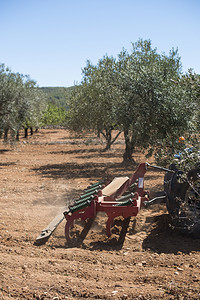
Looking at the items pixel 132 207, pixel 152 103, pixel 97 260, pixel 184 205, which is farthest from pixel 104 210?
pixel 152 103

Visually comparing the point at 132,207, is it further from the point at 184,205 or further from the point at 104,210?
the point at 184,205

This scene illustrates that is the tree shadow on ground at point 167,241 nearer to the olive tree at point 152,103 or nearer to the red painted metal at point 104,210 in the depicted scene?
the red painted metal at point 104,210

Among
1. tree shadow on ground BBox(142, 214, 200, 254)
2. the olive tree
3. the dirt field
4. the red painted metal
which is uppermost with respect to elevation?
the olive tree

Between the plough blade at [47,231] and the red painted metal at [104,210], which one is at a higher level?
the red painted metal at [104,210]

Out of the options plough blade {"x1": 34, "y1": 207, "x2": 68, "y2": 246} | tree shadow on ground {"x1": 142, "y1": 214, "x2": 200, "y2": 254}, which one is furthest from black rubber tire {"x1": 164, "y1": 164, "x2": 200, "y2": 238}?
plough blade {"x1": 34, "y1": 207, "x2": 68, "y2": 246}

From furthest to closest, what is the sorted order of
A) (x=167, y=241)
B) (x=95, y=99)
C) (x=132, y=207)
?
(x=95, y=99) → (x=167, y=241) → (x=132, y=207)

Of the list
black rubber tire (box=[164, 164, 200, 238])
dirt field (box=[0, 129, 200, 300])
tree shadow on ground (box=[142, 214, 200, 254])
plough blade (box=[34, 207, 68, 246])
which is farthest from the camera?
plough blade (box=[34, 207, 68, 246])

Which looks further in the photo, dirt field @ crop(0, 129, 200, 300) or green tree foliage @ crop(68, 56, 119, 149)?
green tree foliage @ crop(68, 56, 119, 149)

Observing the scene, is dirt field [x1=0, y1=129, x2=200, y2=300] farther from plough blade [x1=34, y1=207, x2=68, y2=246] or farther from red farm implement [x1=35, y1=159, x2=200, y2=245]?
red farm implement [x1=35, y1=159, x2=200, y2=245]

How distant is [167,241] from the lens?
19.2ft

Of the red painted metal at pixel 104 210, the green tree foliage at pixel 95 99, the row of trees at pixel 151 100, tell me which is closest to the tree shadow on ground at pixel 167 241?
the red painted metal at pixel 104 210

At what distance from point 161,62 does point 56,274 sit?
1114 cm

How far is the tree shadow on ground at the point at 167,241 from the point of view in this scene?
18.1ft

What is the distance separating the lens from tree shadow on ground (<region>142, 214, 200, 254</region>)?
18.1 ft
